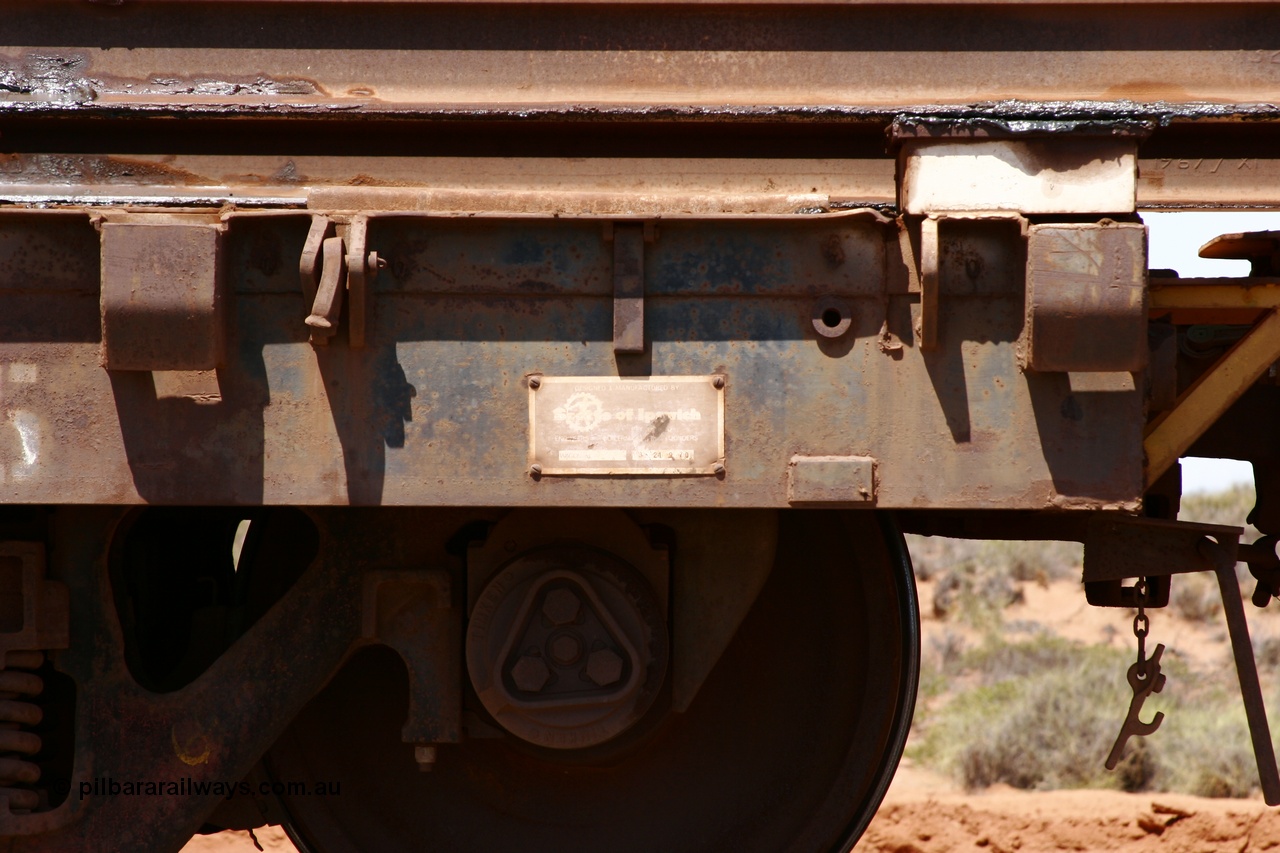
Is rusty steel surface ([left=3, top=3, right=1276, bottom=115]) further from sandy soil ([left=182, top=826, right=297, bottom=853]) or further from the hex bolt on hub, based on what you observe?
sandy soil ([left=182, top=826, right=297, bottom=853])

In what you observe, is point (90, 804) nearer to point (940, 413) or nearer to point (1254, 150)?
point (940, 413)

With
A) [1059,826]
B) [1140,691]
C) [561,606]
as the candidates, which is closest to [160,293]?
[561,606]

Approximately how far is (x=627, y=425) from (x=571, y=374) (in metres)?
0.16

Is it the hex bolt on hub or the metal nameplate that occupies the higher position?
the metal nameplate

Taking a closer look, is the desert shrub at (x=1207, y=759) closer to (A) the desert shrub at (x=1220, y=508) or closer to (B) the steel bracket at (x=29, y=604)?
(B) the steel bracket at (x=29, y=604)

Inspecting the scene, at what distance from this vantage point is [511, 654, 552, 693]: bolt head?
2.62 m

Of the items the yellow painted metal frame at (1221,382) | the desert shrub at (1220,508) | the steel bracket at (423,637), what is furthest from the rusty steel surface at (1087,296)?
the desert shrub at (1220,508)

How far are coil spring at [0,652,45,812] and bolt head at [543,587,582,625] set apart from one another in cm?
118

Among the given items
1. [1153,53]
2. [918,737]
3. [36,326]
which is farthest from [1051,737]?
[36,326]

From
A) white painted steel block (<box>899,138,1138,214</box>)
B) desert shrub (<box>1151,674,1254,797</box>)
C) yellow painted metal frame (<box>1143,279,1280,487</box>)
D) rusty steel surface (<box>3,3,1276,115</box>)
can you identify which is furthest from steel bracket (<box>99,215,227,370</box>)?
desert shrub (<box>1151,674,1254,797</box>)

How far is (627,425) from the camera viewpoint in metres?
2.33

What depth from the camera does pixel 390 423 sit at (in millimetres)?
2342

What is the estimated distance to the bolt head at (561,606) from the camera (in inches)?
104

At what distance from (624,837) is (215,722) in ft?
3.65
